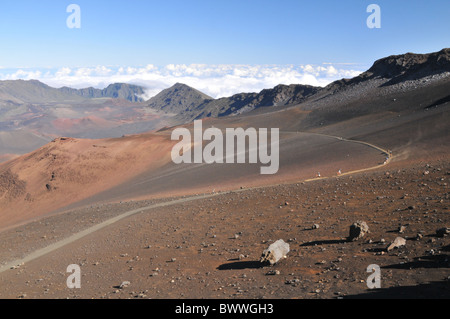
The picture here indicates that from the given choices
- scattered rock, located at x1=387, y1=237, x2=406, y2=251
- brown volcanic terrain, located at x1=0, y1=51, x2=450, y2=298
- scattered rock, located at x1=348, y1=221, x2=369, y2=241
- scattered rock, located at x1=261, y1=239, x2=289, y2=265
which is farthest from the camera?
scattered rock, located at x1=348, y1=221, x2=369, y2=241

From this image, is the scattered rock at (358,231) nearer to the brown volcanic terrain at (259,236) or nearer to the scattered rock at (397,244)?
the brown volcanic terrain at (259,236)

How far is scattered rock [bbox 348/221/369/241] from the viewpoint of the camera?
9.79 m

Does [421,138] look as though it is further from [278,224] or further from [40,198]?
[40,198]

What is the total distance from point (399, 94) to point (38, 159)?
54.1 m

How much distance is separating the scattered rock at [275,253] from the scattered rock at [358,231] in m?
1.88

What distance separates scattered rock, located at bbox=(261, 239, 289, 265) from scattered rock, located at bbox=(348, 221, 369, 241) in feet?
6.18

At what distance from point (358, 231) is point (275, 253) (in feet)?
7.77

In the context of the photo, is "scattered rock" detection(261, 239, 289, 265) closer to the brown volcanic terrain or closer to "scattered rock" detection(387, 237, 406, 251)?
the brown volcanic terrain

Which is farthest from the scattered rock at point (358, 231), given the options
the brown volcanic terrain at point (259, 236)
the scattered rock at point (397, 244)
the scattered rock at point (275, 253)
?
the scattered rock at point (275, 253)

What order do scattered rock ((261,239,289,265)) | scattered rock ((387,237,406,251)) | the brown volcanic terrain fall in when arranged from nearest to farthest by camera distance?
the brown volcanic terrain, scattered rock ((387,237,406,251)), scattered rock ((261,239,289,265))

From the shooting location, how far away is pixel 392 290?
682 cm

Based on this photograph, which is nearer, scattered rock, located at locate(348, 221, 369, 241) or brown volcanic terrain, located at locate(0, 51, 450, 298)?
brown volcanic terrain, located at locate(0, 51, 450, 298)

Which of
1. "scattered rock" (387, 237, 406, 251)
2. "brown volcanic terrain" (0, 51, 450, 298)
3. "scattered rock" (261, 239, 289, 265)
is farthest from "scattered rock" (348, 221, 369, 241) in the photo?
"scattered rock" (261, 239, 289, 265)

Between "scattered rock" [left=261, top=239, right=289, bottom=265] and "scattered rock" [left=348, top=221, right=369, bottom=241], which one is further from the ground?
"scattered rock" [left=348, top=221, right=369, bottom=241]
